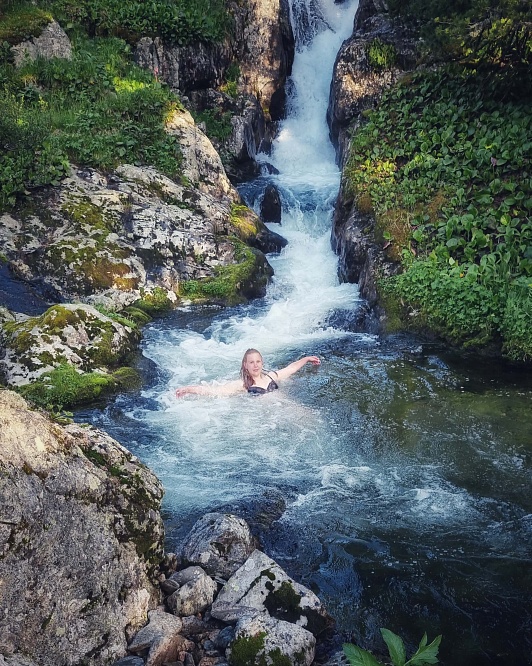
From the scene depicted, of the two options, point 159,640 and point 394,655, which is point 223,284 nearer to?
point 159,640

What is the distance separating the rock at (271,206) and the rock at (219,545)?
484 inches

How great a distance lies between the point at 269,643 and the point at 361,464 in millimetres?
3028

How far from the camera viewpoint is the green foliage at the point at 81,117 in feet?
41.9

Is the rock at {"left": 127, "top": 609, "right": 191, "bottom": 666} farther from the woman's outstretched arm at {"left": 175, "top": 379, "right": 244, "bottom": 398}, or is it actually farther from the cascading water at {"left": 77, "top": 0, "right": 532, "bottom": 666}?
the woman's outstretched arm at {"left": 175, "top": 379, "right": 244, "bottom": 398}

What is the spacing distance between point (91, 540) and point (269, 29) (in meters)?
20.4

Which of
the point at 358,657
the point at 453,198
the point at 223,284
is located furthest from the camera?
the point at 223,284

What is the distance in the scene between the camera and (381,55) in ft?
57.8

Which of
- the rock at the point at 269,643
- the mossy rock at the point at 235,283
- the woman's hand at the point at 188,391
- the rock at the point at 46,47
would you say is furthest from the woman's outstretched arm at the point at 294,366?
the rock at the point at 46,47

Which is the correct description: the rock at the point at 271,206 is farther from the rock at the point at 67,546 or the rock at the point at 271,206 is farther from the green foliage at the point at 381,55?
the rock at the point at 67,546

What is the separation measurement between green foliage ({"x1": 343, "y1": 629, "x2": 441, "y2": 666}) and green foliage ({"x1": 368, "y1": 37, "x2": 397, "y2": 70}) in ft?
56.9

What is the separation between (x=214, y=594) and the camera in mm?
4219

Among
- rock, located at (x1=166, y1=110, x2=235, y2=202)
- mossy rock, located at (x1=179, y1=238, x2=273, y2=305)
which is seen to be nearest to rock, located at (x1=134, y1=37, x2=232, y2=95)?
rock, located at (x1=166, y1=110, x2=235, y2=202)

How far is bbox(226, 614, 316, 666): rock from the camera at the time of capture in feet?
11.9

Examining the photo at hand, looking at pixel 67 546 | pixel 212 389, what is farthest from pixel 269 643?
pixel 212 389
